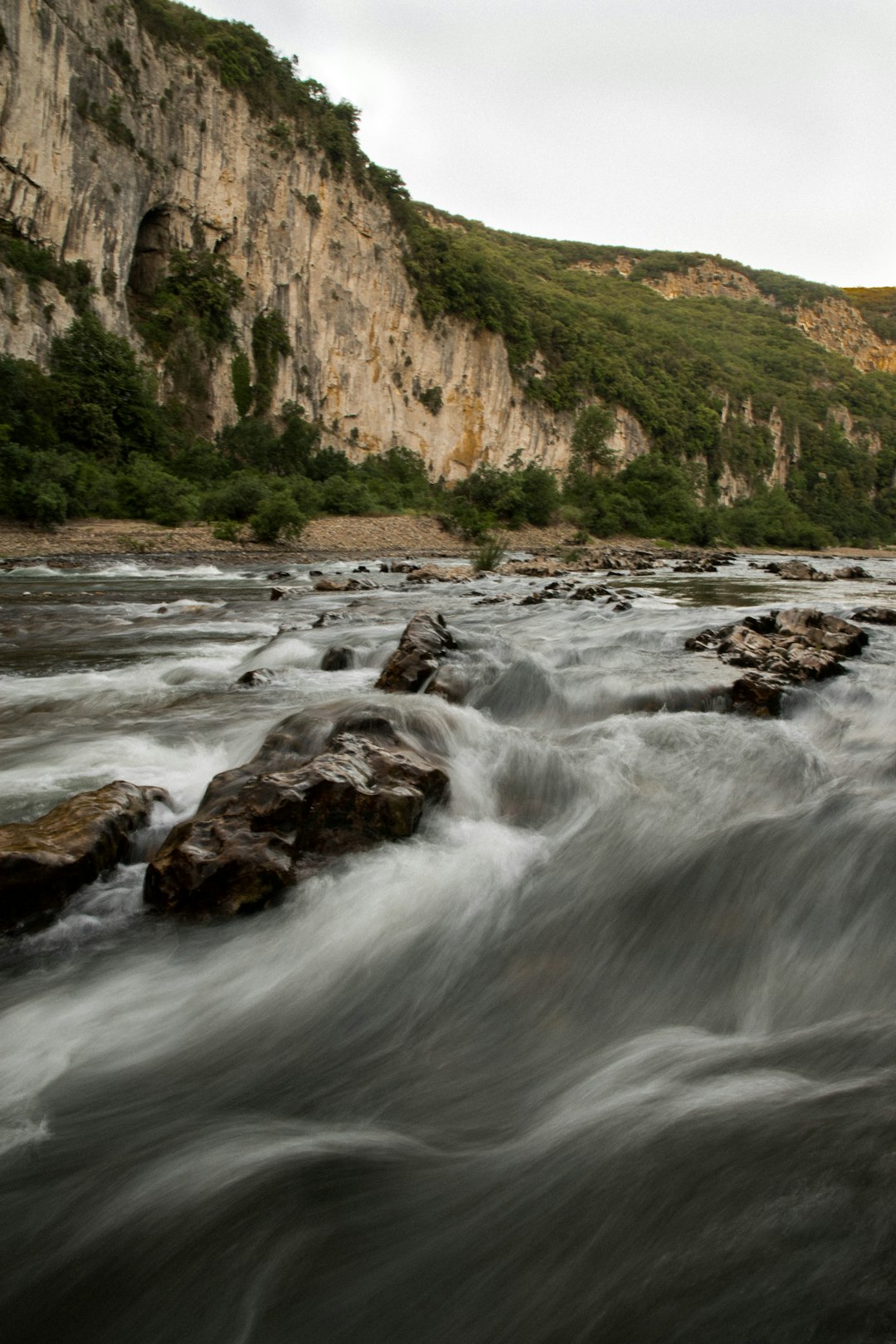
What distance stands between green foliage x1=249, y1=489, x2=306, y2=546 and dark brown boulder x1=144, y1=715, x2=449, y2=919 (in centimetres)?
2049

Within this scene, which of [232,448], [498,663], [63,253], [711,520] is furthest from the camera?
[711,520]

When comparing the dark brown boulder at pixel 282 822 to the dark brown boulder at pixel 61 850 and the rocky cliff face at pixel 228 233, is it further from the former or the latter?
the rocky cliff face at pixel 228 233

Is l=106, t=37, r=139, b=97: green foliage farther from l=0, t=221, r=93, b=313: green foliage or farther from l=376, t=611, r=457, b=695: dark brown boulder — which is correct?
l=376, t=611, r=457, b=695: dark brown boulder

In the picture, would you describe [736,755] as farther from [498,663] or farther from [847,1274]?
[847,1274]

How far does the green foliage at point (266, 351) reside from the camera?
3722cm

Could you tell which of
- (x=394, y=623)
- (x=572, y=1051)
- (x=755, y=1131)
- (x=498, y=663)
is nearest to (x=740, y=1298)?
(x=755, y=1131)

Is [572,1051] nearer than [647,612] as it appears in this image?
Yes

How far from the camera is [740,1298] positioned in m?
1.24

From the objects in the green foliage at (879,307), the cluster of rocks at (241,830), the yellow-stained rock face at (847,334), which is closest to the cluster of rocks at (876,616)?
the cluster of rocks at (241,830)

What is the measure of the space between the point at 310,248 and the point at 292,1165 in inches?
1764

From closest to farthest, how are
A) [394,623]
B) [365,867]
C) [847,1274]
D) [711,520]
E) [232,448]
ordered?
1. [847,1274]
2. [365,867]
3. [394,623]
4. [232,448]
5. [711,520]

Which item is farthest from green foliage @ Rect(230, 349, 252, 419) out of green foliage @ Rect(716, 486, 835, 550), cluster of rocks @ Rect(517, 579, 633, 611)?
cluster of rocks @ Rect(517, 579, 633, 611)

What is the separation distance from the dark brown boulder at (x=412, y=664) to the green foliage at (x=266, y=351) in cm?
3437

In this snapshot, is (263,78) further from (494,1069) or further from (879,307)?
(879,307)
